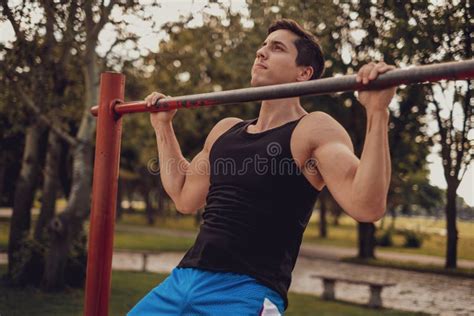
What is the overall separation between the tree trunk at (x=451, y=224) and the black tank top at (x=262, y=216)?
270 inches

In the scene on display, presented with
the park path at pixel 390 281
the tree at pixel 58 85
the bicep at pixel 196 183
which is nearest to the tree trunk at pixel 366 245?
the park path at pixel 390 281

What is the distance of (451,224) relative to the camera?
10.4 meters

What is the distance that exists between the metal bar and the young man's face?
0.09 metres

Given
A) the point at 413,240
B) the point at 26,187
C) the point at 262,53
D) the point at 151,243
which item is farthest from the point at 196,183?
the point at 413,240

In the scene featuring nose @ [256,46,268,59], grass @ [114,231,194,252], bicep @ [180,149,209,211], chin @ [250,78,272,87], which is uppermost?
nose @ [256,46,268,59]

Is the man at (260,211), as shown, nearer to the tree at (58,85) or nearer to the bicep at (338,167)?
the bicep at (338,167)

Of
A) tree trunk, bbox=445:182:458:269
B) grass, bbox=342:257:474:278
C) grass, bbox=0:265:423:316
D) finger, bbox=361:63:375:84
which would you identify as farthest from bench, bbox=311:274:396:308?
finger, bbox=361:63:375:84

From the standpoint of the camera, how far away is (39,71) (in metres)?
8.37

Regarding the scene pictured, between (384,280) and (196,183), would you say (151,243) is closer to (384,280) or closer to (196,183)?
(384,280)

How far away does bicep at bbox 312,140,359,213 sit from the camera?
72.5 inches

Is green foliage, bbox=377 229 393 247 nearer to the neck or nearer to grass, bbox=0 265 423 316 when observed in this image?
grass, bbox=0 265 423 316

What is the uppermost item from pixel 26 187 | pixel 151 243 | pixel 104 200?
pixel 104 200

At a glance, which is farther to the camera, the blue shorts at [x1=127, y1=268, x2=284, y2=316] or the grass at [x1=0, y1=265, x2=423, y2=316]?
the grass at [x1=0, y1=265, x2=423, y2=316]

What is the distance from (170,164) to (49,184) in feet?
26.2
